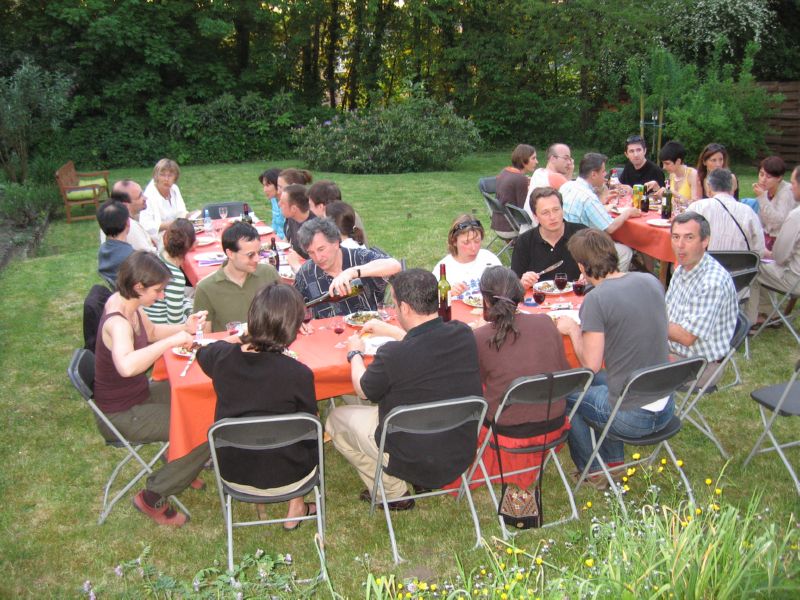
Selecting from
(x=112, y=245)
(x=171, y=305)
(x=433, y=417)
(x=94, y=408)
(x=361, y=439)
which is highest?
(x=112, y=245)

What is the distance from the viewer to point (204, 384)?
11.5 feet

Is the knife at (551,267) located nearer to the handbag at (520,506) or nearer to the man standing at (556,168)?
the handbag at (520,506)

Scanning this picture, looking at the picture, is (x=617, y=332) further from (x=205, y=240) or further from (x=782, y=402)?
(x=205, y=240)

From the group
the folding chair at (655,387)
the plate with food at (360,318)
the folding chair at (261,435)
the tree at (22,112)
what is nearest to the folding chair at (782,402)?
the folding chair at (655,387)

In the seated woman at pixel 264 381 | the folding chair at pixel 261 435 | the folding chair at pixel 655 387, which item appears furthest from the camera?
the folding chair at pixel 655 387

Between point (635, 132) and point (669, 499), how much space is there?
1468cm

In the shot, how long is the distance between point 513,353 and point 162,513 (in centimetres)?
216

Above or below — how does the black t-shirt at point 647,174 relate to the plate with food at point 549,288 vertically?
above

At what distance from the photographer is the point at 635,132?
55.8 ft

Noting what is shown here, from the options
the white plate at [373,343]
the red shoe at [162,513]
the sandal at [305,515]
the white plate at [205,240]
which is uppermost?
the white plate at [205,240]

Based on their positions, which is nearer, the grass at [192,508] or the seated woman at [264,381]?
the seated woman at [264,381]

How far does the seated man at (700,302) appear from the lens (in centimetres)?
405

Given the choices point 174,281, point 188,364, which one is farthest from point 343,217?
point 188,364

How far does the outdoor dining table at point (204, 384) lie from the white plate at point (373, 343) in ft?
0.17
